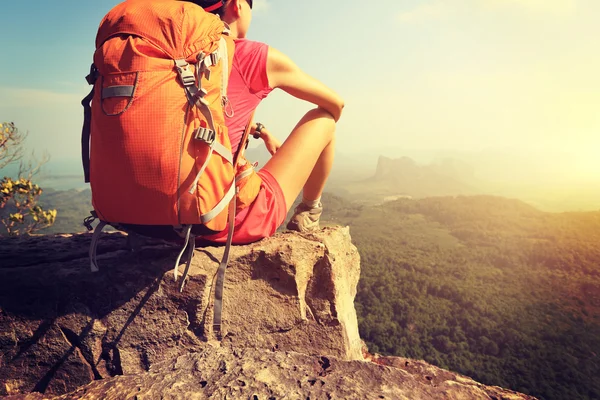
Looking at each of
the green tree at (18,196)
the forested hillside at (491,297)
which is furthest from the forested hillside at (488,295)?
the green tree at (18,196)

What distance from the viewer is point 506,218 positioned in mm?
115188

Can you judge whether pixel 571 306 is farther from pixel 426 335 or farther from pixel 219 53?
pixel 219 53

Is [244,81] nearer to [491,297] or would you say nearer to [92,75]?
[92,75]

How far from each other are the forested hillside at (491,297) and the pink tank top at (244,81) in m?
48.5

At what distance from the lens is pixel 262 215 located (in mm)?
2588

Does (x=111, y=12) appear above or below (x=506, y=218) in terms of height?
above

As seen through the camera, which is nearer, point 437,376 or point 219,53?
point 219,53

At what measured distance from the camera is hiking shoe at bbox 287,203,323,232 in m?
3.43

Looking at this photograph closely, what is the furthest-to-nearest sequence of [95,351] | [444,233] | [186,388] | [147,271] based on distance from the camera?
[444,233] < [147,271] < [95,351] < [186,388]

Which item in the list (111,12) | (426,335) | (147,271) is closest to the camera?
(111,12)

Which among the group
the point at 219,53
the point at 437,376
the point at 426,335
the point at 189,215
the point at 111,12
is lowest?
the point at 426,335

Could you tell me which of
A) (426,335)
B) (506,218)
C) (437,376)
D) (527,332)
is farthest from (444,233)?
(437,376)

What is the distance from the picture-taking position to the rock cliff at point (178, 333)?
1899 millimetres

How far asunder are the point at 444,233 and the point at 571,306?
42.5 meters
